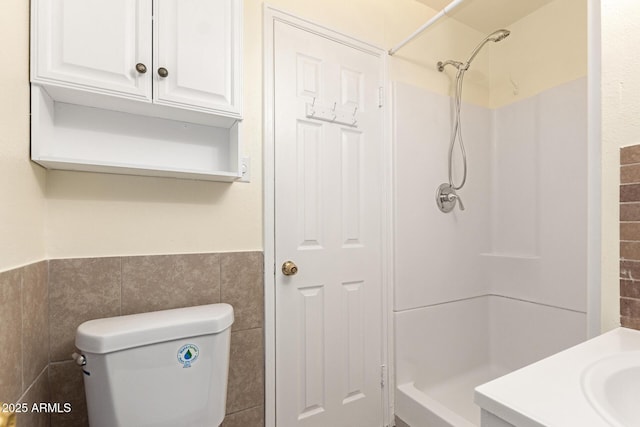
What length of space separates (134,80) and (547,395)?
1265mm

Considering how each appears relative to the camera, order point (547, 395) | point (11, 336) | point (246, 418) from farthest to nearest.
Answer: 1. point (246, 418)
2. point (11, 336)
3. point (547, 395)

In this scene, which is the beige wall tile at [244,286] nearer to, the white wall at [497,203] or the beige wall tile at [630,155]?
the white wall at [497,203]

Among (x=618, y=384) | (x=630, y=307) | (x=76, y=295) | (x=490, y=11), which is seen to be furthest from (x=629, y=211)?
(x=76, y=295)

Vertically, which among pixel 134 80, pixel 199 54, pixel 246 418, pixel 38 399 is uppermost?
pixel 199 54

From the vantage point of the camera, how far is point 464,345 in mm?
1860

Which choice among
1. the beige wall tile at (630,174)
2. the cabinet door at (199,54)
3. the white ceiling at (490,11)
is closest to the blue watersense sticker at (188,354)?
the cabinet door at (199,54)

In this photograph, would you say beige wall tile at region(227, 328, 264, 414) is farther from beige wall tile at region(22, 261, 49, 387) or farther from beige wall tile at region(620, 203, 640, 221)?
beige wall tile at region(620, 203, 640, 221)

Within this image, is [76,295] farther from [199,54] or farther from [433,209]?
[433,209]

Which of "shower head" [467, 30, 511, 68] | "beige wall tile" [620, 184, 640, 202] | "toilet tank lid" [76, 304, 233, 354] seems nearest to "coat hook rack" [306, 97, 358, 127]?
"shower head" [467, 30, 511, 68]

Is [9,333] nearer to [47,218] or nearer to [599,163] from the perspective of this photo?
[47,218]

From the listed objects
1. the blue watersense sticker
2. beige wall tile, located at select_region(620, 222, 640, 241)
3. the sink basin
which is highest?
beige wall tile, located at select_region(620, 222, 640, 241)

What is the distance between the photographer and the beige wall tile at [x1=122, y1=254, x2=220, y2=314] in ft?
3.47

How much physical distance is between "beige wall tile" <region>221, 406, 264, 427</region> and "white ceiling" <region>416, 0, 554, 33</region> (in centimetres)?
226

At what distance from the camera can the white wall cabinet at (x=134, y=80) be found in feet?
2.78
